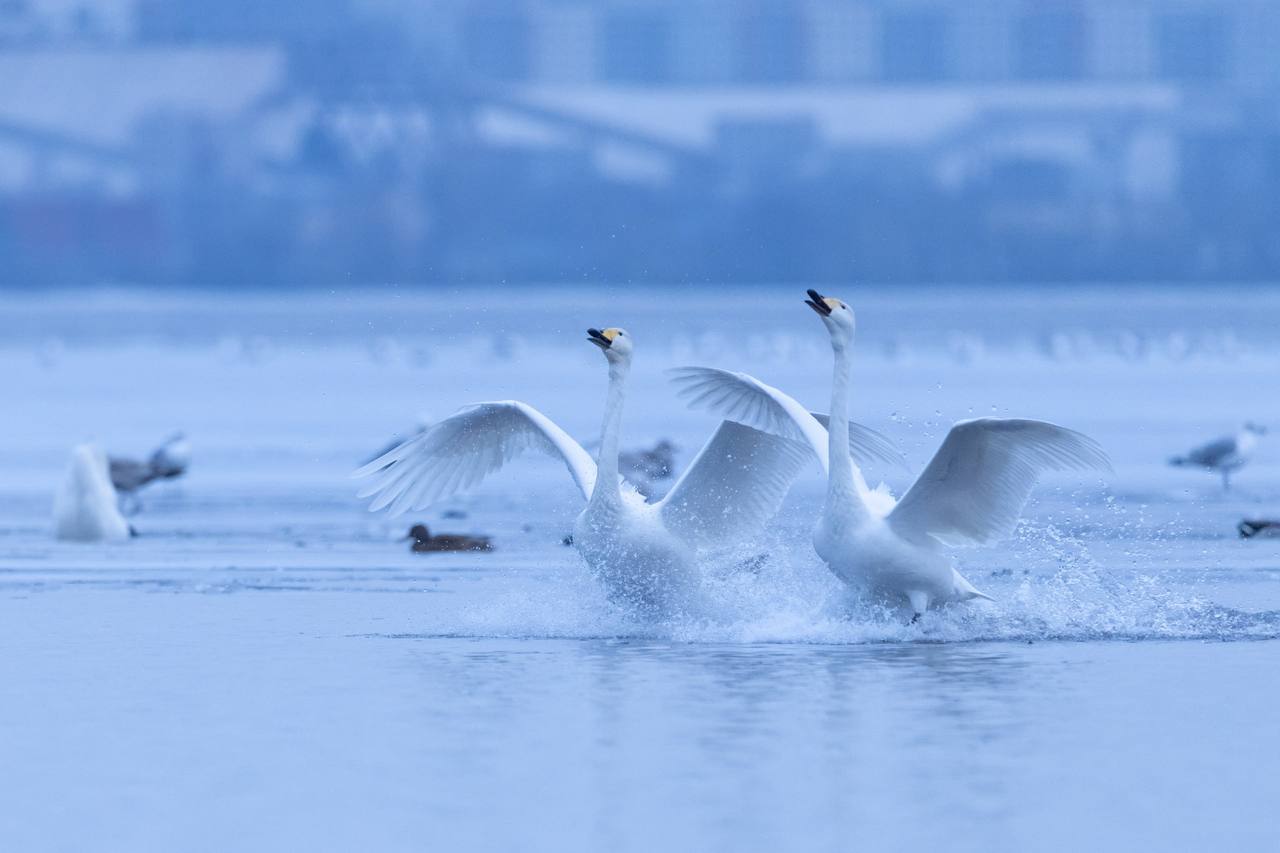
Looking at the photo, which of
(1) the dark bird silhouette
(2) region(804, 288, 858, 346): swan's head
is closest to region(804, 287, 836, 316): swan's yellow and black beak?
(2) region(804, 288, 858, 346): swan's head

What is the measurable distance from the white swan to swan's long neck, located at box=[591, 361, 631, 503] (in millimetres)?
5382

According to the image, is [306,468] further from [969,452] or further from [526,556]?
[969,452]

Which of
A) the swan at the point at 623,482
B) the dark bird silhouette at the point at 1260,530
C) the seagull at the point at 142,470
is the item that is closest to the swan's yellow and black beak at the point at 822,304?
the swan at the point at 623,482

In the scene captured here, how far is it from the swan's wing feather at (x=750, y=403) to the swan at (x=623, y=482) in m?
0.08

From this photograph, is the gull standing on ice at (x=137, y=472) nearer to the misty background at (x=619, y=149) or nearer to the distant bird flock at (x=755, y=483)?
the distant bird flock at (x=755, y=483)

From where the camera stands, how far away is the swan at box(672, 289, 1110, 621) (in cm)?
1041

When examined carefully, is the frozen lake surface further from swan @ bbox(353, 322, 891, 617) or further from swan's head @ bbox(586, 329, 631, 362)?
swan's head @ bbox(586, 329, 631, 362)

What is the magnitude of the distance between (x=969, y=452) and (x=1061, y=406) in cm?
2161

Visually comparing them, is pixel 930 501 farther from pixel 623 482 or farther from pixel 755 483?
pixel 623 482

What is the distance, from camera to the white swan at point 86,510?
1550 centimetres

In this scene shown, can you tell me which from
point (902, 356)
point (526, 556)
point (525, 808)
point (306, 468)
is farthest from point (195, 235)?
point (525, 808)

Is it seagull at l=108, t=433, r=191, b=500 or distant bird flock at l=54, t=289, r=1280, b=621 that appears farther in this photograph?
seagull at l=108, t=433, r=191, b=500

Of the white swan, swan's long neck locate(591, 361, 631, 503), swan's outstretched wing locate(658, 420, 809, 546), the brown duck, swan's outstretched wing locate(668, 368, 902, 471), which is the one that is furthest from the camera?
the white swan

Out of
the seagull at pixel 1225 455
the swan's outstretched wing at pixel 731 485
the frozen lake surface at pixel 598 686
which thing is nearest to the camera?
the frozen lake surface at pixel 598 686
